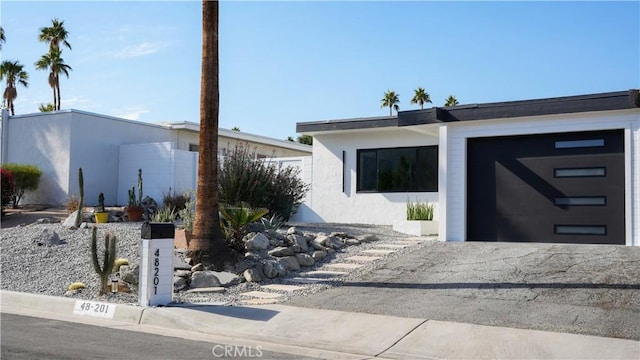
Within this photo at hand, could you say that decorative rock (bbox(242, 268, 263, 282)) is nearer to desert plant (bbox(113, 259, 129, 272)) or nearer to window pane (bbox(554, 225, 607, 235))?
desert plant (bbox(113, 259, 129, 272))

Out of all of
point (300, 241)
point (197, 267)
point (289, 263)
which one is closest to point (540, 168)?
point (300, 241)

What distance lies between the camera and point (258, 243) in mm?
13445

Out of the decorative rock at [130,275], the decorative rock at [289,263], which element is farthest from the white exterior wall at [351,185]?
the decorative rock at [130,275]

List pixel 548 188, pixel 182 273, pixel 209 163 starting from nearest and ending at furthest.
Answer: pixel 182 273, pixel 209 163, pixel 548 188

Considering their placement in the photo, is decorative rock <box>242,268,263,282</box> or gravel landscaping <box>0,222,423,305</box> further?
decorative rock <box>242,268,263,282</box>

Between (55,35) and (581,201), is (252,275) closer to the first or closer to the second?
(581,201)

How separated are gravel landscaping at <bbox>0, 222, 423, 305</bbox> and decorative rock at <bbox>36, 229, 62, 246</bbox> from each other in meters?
0.04

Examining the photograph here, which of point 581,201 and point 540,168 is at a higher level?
point 540,168

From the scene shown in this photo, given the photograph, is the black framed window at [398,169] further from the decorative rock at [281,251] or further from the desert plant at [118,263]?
the desert plant at [118,263]

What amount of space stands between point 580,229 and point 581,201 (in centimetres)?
61

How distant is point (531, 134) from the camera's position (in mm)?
14375

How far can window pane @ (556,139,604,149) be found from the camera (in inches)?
540

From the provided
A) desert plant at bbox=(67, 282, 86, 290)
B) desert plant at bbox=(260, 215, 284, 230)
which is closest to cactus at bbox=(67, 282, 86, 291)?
desert plant at bbox=(67, 282, 86, 290)

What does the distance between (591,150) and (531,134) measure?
4.30 ft
